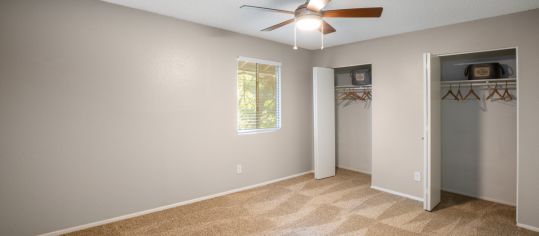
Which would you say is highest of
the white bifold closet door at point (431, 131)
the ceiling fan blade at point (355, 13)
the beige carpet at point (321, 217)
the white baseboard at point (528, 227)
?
the ceiling fan blade at point (355, 13)

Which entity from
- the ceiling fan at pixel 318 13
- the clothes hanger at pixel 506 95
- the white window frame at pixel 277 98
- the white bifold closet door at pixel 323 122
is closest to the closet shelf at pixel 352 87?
the white bifold closet door at pixel 323 122

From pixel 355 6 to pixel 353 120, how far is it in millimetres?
2767

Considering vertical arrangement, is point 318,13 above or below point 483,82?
above

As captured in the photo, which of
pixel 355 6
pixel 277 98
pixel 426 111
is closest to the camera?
pixel 355 6

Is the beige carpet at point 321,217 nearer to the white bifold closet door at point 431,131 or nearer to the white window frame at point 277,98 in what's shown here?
the white bifold closet door at point 431,131

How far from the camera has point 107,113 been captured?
2.94 m

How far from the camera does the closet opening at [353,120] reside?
5047 mm

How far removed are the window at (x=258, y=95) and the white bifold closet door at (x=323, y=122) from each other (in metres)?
0.63

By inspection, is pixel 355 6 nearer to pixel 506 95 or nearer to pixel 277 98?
pixel 277 98

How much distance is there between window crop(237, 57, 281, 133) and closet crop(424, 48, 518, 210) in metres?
Result: 2.19

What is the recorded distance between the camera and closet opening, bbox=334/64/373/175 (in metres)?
5.05

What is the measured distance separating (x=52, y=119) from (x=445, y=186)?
4.95m

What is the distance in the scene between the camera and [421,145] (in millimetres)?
3816

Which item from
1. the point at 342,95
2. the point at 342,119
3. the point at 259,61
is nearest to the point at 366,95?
the point at 342,95
